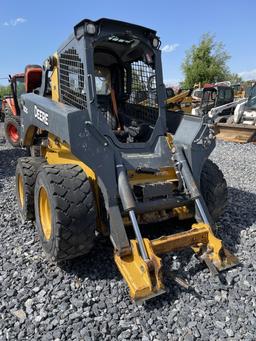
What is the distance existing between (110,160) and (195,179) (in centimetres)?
93

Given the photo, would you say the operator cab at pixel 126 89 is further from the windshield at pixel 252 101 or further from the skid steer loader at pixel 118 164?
the windshield at pixel 252 101

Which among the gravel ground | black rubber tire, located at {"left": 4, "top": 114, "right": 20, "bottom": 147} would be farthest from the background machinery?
the gravel ground

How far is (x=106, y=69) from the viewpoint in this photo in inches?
164

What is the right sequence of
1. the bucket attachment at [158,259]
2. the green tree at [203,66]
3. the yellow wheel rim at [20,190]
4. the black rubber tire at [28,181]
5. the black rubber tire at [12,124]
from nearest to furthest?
1. the bucket attachment at [158,259]
2. the black rubber tire at [28,181]
3. the yellow wheel rim at [20,190]
4. the black rubber tire at [12,124]
5. the green tree at [203,66]

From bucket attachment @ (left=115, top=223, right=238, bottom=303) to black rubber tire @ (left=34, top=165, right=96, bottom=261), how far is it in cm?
36

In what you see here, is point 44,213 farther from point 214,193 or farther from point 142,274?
point 214,193

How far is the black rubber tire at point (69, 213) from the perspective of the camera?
9.45 feet

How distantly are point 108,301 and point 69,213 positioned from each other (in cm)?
78

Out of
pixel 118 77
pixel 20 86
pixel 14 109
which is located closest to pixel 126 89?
pixel 118 77

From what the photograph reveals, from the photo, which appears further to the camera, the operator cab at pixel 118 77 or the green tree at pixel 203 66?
the green tree at pixel 203 66

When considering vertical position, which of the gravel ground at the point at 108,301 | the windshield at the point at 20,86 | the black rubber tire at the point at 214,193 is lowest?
the gravel ground at the point at 108,301

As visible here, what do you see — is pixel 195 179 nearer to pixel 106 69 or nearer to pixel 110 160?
pixel 110 160

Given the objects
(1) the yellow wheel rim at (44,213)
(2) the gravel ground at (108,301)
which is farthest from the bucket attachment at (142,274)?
(1) the yellow wheel rim at (44,213)

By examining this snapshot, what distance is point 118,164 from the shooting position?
10.3 ft
